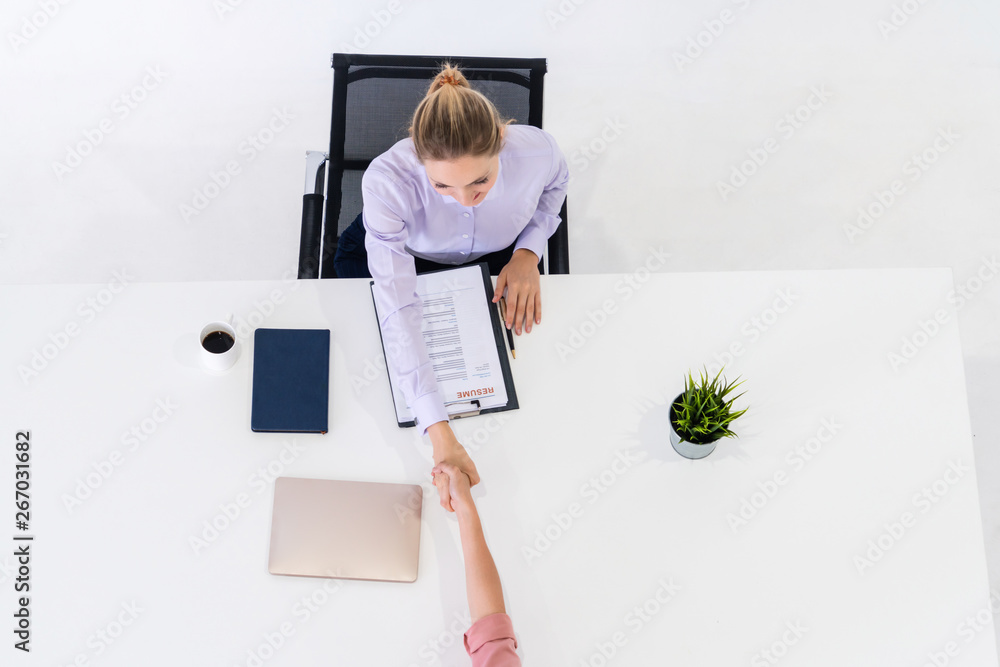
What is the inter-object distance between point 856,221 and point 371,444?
1.97m

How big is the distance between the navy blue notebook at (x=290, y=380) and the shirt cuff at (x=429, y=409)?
19cm

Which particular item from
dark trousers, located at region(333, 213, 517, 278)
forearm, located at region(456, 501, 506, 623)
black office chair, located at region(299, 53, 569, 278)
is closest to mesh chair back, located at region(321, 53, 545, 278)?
black office chair, located at region(299, 53, 569, 278)

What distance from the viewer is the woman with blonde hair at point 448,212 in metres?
1.28

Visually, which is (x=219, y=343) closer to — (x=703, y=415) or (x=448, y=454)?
(x=448, y=454)

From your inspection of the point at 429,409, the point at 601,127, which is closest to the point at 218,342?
the point at 429,409

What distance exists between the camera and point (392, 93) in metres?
1.68

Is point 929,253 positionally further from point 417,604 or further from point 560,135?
point 417,604

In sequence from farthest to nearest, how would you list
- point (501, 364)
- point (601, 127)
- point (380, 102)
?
point (601, 127)
point (380, 102)
point (501, 364)

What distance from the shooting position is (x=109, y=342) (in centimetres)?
145

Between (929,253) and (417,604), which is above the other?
(929,253)

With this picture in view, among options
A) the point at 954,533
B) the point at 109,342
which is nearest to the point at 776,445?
the point at 954,533

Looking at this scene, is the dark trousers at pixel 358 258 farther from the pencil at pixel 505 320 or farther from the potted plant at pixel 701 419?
the potted plant at pixel 701 419

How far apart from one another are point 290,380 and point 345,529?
0.32 m

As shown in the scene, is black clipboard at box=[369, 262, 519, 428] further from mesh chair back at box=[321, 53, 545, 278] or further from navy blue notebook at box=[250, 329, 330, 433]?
mesh chair back at box=[321, 53, 545, 278]
